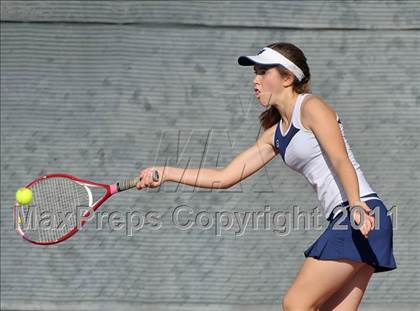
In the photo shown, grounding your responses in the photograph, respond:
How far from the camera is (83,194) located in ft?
15.4

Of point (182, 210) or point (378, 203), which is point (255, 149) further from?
point (182, 210)

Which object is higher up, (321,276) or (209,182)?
(209,182)

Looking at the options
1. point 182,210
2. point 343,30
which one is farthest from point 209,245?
point 343,30

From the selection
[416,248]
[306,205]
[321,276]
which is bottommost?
[321,276]

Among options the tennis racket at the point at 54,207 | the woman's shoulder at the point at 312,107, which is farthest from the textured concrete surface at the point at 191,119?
the woman's shoulder at the point at 312,107

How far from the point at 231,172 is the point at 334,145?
25.2 inches

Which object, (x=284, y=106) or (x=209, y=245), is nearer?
(x=284, y=106)

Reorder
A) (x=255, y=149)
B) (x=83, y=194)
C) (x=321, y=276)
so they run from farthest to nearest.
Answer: (x=83, y=194), (x=255, y=149), (x=321, y=276)

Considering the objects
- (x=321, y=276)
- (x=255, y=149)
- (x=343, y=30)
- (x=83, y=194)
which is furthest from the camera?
(x=343, y=30)

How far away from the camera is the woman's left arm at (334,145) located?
3389 mm

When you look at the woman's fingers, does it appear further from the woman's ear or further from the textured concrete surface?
the textured concrete surface

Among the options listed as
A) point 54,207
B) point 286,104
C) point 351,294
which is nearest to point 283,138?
point 286,104

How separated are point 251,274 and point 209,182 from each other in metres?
1.38

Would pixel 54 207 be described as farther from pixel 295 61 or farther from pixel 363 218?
pixel 363 218
